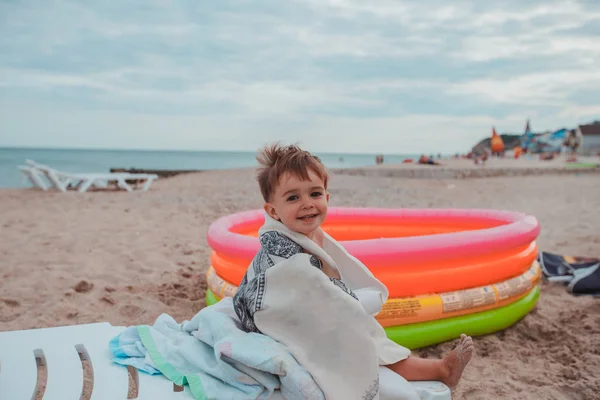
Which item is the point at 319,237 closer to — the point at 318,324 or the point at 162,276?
Answer: the point at 318,324

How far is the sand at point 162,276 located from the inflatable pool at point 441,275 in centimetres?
15

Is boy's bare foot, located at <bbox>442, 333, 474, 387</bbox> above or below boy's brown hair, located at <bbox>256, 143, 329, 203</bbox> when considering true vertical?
below

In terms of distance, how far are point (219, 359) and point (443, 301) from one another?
1.66m

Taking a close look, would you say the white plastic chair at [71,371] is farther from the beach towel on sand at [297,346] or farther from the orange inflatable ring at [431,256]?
the orange inflatable ring at [431,256]

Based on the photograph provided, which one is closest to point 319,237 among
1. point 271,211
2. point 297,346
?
point 271,211

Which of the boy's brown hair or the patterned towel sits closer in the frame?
the patterned towel

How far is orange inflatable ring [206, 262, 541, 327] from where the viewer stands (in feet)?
9.55

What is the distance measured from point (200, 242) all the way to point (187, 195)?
4.49 metres

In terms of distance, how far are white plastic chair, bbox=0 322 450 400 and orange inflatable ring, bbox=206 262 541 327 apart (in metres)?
0.86

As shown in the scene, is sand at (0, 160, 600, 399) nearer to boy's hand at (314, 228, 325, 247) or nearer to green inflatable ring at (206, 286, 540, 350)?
green inflatable ring at (206, 286, 540, 350)

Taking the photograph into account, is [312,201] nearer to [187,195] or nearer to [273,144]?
[273,144]

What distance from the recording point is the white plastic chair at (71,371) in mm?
1776

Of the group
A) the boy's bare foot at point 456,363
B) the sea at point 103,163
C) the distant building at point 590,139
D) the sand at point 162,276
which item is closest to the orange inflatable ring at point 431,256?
the sand at point 162,276

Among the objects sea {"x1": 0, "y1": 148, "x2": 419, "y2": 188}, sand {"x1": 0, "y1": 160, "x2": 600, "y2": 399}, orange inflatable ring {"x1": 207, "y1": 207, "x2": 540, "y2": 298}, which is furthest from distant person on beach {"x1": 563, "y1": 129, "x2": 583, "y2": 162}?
orange inflatable ring {"x1": 207, "y1": 207, "x2": 540, "y2": 298}
